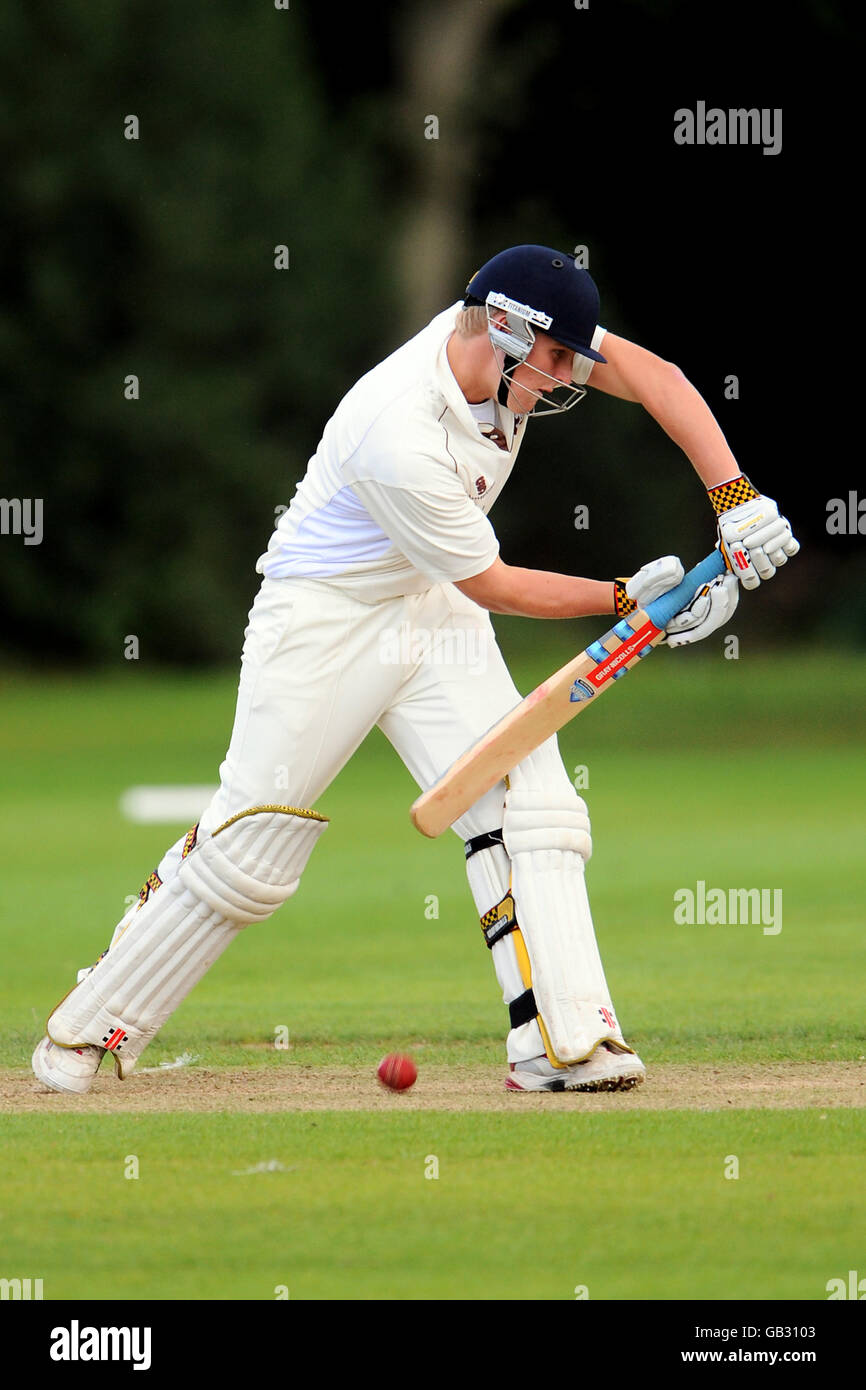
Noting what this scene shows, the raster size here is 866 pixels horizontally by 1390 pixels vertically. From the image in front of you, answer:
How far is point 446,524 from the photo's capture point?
5.00m

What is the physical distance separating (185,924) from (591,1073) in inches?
39.8

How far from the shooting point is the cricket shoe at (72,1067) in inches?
205

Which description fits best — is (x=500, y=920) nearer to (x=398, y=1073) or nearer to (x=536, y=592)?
(x=398, y=1073)

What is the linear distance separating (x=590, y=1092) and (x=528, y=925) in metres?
0.42

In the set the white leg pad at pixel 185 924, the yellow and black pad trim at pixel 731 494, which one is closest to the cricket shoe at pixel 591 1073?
the white leg pad at pixel 185 924

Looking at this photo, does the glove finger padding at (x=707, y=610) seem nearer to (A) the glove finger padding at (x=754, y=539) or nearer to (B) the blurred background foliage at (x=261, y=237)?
(A) the glove finger padding at (x=754, y=539)

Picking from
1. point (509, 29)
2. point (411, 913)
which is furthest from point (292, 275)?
point (411, 913)

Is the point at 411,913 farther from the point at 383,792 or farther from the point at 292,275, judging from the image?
the point at 292,275
